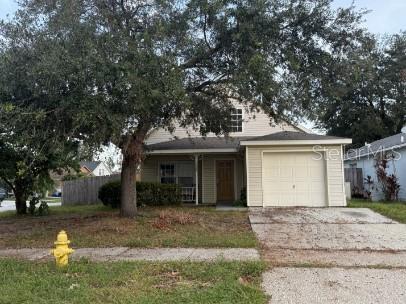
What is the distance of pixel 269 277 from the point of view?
6777 mm

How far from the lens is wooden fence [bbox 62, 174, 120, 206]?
25.2 metres

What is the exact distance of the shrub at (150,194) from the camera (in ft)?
62.4

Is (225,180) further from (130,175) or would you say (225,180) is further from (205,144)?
(130,175)

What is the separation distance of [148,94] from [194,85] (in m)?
3.86

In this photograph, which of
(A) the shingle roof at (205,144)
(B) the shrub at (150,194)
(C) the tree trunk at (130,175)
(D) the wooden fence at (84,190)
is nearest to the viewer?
(C) the tree trunk at (130,175)

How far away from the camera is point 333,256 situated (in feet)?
27.8

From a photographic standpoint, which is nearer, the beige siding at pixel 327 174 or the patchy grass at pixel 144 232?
the patchy grass at pixel 144 232

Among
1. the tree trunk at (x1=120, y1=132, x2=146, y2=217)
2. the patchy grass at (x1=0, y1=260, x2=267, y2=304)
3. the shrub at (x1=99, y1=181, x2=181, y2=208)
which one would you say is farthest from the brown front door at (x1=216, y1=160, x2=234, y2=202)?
the patchy grass at (x1=0, y1=260, x2=267, y2=304)

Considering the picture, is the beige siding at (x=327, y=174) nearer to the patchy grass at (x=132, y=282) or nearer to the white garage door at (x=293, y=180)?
the white garage door at (x=293, y=180)

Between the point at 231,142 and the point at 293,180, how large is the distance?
4206mm

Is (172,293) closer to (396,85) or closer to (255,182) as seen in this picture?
(255,182)

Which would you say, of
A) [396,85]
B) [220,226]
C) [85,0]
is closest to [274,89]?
[220,226]

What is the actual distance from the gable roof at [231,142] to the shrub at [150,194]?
5.14 feet
